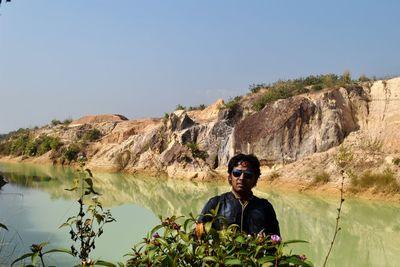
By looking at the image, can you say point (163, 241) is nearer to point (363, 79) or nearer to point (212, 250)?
point (212, 250)

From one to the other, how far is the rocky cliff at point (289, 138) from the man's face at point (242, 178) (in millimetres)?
18017

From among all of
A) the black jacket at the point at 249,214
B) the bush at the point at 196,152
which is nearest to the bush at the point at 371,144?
the bush at the point at 196,152

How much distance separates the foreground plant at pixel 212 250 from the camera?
1.82 m

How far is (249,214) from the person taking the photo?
3.10m

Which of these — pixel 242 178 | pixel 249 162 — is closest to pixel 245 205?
pixel 242 178

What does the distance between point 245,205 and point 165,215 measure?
11873 millimetres

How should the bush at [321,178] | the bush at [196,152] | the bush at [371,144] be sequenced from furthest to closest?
the bush at [196,152] → the bush at [371,144] → the bush at [321,178]

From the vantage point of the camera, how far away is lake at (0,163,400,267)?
9.22m

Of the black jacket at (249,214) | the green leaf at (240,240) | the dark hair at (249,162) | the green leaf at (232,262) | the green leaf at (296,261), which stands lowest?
the black jacket at (249,214)

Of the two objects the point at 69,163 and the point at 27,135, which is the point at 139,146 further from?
the point at 27,135

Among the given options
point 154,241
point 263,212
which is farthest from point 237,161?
point 154,241

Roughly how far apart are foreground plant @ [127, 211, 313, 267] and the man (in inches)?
35.1

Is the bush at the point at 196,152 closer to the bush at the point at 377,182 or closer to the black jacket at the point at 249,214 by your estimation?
the bush at the point at 377,182

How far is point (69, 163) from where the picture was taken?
36250 millimetres
